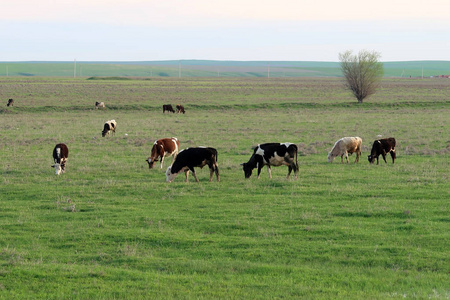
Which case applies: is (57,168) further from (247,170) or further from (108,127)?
(108,127)

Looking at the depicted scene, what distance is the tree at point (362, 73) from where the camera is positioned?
72125mm

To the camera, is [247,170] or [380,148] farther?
[380,148]

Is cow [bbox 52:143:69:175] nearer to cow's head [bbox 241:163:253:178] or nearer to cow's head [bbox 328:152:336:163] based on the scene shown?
cow's head [bbox 241:163:253:178]

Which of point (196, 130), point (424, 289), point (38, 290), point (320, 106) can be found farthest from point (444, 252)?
point (320, 106)

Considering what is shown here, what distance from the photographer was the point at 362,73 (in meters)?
72.9

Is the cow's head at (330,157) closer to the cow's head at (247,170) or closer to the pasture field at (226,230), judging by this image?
the pasture field at (226,230)

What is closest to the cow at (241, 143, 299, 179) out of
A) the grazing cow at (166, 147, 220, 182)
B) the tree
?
the grazing cow at (166, 147, 220, 182)

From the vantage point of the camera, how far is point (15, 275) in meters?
8.92

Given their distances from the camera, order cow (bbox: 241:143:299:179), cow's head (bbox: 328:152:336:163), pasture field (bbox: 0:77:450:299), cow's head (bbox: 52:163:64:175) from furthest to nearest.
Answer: cow's head (bbox: 328:152:336:163)
cow's head (bbox: 52:163:64:175)
cow (bbox: 241:143:299:179)
pasture field (bbox: 0:77:450:299)

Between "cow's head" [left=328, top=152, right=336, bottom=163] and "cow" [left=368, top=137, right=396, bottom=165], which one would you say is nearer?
"cow" [left=368, top=137, right=396, bottom=165]

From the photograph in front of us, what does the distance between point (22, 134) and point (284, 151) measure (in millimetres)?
22199

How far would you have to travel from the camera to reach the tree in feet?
237

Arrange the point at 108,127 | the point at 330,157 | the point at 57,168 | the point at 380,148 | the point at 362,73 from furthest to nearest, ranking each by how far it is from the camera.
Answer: the point at 362,73, the point at 108,127, the point at 330,157, the point at 380,148, the point at 57,168

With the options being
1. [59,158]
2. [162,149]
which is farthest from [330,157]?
[59,158]
